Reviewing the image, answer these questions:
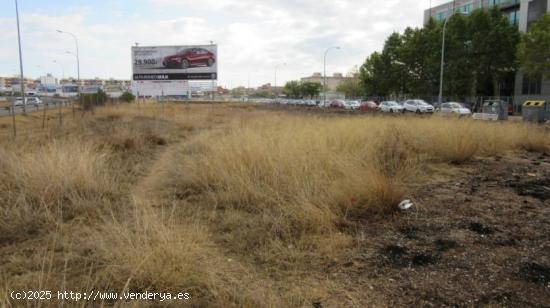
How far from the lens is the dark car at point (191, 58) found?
42062mm

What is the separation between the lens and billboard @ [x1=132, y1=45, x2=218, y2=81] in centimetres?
4212

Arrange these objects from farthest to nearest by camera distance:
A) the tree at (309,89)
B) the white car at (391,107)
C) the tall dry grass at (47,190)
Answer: the tree at (309,89)
the white car at (391,107)
the tall dry grass at (47,190)

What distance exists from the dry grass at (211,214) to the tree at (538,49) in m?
33.0

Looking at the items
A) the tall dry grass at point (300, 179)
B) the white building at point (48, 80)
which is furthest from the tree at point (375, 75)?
the white building at point (48, 80)

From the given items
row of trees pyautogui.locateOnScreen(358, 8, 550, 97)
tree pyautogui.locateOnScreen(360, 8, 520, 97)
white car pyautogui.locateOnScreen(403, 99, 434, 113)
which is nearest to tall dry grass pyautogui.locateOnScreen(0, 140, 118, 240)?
white car pyautogui.locateOnScreen(403, 99, 434, 113)

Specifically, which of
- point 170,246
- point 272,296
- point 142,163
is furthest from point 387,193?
point 142,163

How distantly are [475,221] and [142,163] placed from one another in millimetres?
7200

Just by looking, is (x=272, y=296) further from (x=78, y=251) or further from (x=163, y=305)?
(x=78, y=251)

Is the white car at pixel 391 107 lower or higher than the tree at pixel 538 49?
lower

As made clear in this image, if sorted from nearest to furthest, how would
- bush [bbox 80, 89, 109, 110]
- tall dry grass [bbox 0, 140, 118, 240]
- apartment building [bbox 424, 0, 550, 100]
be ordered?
1. tall dry grass [bbox 0, 140, 118, 240]
2. bush [bbox 80, 89, 109, 110]
3. apartment building [bbox 424, 0, 550, 100]

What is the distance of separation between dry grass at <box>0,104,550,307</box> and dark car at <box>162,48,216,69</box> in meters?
34.9

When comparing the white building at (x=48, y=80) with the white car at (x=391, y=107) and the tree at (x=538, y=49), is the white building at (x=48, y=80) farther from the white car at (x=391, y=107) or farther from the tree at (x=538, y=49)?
the tree at (x=538, y=49)

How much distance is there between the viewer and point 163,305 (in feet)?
9.57

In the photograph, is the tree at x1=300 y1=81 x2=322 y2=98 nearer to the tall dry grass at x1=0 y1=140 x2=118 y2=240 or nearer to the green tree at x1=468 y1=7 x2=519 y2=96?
the green tree at x1=468 y1=7 x2=519 y2=96
